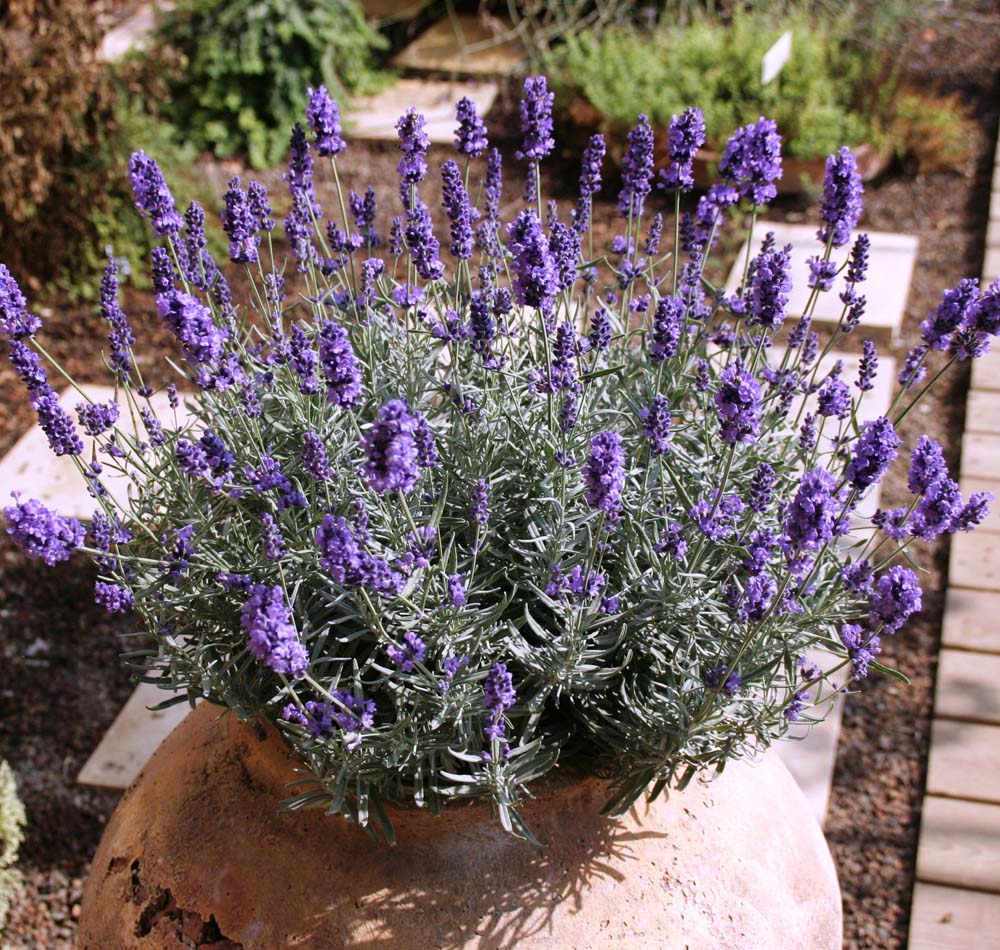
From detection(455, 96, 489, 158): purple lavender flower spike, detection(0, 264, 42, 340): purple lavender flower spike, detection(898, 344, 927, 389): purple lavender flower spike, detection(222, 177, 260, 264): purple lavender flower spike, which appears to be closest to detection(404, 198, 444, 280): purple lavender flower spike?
detection(455, 96, 489, 158): purple lavender flower spike

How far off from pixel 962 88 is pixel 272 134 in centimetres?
408

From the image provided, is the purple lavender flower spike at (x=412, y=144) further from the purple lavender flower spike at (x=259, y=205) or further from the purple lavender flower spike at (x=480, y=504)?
the purple lavender flower spike at (x=480, y=504)

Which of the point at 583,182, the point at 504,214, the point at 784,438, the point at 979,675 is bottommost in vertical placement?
the point at 979,675

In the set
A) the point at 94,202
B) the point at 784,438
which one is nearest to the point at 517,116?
the point at 94,202

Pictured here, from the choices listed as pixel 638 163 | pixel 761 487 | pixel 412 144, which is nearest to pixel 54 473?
pixel 412 144

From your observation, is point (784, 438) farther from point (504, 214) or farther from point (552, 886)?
point (504, 214)

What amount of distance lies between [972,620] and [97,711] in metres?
2.72

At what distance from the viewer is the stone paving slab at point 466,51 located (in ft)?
22.9

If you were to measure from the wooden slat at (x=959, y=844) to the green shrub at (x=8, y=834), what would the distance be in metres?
2.30

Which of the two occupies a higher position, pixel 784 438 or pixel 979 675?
pixel 784 438

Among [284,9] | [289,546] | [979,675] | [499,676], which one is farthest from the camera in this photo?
[284,9]

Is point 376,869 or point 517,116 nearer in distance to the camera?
point 376,869

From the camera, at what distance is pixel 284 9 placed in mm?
6051

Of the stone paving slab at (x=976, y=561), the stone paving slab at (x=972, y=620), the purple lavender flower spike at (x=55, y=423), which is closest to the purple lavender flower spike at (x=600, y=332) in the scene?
the purple lavender flower spike at (x=55, y=423)
